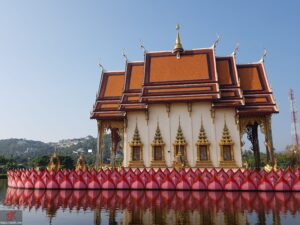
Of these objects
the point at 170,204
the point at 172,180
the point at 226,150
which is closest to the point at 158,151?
the point at 226,150

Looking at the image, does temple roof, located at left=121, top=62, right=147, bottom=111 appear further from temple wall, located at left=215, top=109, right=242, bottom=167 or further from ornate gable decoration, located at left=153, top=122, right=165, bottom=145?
temple wall, located at left=215, top=109, right=242, bottom=167

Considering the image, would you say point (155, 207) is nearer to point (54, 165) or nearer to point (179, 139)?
point (54, 165)

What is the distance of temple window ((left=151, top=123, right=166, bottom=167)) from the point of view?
20.7 metres

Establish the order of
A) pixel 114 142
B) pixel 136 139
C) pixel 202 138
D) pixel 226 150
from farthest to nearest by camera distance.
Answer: pixel 114 142, pixel 136 139, pixel 202 138, pixel 226 150

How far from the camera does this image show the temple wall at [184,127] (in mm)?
20406

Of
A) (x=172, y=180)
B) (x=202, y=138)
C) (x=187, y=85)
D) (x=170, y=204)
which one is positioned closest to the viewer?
(x=170, y=204)

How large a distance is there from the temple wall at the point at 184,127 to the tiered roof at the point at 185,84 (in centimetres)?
72

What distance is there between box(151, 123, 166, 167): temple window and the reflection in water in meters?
6.37

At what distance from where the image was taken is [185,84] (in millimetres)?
22031

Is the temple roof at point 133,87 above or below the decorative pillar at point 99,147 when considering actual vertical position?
above

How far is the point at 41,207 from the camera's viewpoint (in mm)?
10641

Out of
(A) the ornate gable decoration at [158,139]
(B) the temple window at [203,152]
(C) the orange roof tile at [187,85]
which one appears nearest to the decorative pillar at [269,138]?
(C) the orange roof tile at [187,85]

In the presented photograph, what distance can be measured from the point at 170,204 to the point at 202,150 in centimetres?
992

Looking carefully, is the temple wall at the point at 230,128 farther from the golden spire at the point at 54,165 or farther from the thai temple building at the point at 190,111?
the golden spire at the point at 54,165
